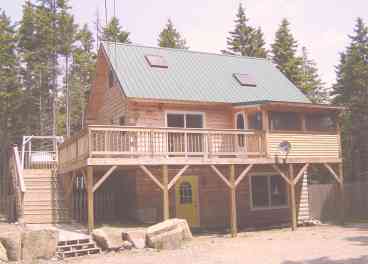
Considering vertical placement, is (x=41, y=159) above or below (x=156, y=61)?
below

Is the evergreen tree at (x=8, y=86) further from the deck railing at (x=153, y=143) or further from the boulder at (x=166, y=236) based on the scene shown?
the boulder at (x=166, y=236)

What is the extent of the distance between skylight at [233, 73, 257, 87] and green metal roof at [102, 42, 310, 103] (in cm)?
19

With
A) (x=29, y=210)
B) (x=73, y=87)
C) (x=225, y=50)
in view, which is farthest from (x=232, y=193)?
(x=73, y=87)

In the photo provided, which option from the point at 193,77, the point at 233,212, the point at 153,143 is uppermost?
the point at 193,77

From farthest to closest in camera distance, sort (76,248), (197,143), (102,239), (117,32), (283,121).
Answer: (117,32)
(283,121)
(197,143)
(102,239)
(76,248)

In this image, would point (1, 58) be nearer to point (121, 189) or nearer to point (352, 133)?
point (121, 189)

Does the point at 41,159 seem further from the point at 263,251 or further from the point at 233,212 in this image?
the point at 263,251

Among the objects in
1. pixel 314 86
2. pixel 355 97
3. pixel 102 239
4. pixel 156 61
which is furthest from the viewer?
pixel 314 86

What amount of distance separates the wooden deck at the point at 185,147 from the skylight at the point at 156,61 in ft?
13.2

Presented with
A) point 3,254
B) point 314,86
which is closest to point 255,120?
point 3,254

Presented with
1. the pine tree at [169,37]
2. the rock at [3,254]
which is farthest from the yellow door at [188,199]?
the pine tree at [169,37]

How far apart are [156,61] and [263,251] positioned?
10744 mm

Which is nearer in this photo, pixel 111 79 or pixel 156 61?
pixel 156 61

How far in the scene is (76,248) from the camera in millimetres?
13602
